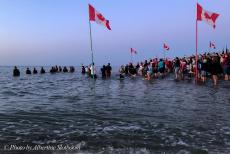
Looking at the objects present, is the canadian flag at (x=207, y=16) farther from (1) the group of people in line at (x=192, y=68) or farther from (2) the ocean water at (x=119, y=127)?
(2) the ocean water at (x=119, y=127)

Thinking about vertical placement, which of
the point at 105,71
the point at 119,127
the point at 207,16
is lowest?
the point at 119,127

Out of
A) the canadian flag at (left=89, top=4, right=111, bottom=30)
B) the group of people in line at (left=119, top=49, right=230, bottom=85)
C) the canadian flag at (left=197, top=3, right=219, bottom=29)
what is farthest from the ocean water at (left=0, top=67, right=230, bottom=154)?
the canadian flag at (left=89, top=4, right=111, bottom=30)

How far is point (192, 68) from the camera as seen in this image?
1261 inches

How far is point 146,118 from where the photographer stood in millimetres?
10633

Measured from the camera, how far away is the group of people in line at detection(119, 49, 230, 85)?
78.7ft

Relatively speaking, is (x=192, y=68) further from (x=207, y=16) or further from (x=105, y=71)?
(x=105, y=71)

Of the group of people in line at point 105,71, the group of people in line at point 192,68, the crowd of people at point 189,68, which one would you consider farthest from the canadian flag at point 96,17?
the group of people in line at point 105,71

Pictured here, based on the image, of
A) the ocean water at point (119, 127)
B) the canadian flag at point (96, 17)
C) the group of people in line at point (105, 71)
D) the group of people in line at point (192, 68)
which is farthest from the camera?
the group of people in line at point (105, 71)

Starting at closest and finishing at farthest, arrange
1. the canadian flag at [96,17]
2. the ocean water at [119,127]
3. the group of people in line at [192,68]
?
1. the ocean water at [119,127]
2. the group of people in line at [192,68]
3. the canadian flag at [96,17]

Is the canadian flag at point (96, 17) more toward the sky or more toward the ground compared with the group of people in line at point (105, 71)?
more toward the sky

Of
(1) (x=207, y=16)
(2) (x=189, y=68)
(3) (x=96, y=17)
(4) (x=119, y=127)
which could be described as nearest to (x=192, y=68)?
(2) (x=189, y=68)

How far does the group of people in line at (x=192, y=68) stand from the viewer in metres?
24.0

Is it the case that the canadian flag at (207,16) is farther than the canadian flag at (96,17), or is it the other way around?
the canadian flag at (96,17)

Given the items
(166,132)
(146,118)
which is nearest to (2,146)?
(166,132)
